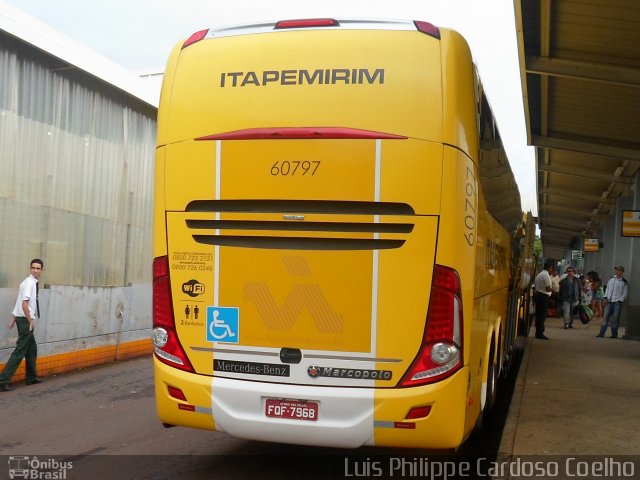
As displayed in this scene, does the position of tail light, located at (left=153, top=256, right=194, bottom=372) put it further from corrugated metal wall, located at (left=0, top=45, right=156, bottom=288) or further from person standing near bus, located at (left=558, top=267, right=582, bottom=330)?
person standing near bus, located at (left=558, top=267, right=582, bottom=330)

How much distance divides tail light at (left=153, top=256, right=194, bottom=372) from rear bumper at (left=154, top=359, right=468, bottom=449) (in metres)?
0.38

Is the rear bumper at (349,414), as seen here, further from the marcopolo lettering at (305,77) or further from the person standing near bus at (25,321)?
the person standing near bus at (25,321)

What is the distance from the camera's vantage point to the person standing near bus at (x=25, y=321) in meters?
9.36

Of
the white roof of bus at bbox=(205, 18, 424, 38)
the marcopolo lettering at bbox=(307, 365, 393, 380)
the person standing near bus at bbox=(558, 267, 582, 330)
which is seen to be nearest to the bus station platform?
the marcopolo lettering at bbox=(307, 365, 393, 380)

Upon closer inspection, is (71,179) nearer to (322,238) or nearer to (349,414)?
(322,238)

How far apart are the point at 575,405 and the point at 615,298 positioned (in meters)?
10.3

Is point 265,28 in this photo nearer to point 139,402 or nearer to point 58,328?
point 139,402

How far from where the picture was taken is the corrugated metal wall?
32.6 feet

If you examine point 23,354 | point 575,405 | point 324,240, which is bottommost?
point 575,405

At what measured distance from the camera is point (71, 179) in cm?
1126

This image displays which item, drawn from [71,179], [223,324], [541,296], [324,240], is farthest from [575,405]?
[541,296]

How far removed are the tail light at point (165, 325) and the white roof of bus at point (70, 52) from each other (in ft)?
18.8

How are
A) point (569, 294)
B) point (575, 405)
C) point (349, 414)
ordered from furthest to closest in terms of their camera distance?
1. point (569, 294)
2. point (575, 405)
3. point (349, 414)

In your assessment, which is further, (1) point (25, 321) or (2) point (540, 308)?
(2) point (540, 308)
